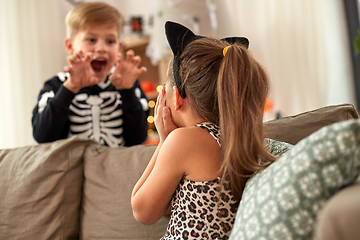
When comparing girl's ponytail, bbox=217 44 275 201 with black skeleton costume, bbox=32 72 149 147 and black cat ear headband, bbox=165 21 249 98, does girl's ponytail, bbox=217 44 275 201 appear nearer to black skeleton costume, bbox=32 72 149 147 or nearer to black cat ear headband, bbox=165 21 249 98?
black cat ear headband, bbox=165 21 249 98

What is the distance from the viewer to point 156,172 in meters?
0.86

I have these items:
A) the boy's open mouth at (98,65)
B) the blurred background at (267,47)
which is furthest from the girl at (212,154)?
the blurred background at (267,47)

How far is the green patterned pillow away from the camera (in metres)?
0.50

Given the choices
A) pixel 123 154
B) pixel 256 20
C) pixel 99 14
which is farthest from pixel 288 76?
pixel 123 154

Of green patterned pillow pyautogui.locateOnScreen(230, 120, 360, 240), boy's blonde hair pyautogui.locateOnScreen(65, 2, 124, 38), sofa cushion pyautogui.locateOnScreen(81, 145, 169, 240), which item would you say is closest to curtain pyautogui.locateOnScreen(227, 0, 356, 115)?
boy's blonde hair pyautogui.locateOnScreen(65, 2, 124, 38)

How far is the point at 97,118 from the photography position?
1.67m

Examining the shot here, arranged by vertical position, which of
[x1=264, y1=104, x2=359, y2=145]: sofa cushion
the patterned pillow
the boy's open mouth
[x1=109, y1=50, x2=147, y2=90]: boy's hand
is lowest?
the patterned pillow

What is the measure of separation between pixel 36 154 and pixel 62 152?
0.10 metres

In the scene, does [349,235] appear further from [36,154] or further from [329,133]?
[36,154]

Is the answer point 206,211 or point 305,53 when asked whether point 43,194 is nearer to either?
point 206,211

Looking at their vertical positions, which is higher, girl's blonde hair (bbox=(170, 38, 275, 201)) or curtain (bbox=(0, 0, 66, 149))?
curtain (bbox=(0, 0, 66, 149))

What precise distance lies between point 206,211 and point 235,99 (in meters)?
0.28

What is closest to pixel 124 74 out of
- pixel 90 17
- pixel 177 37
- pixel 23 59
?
pixel 90 17

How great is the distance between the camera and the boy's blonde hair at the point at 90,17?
1.73 m
